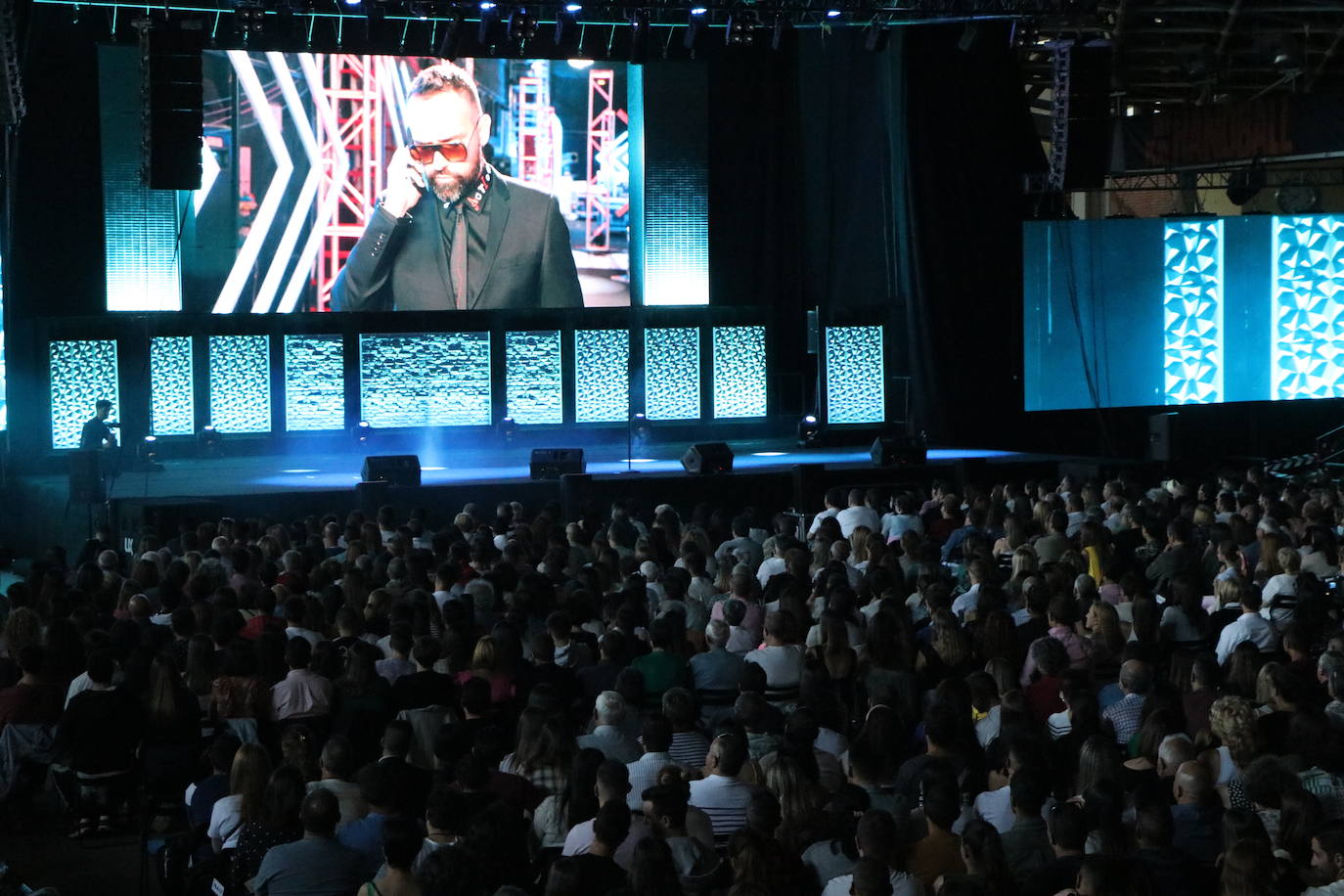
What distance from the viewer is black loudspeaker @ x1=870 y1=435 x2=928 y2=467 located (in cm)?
1662

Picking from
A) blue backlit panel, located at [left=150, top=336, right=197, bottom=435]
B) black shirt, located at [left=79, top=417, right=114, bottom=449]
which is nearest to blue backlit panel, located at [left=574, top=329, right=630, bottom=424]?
blue backlit panel, located at [left=150, top=336, right=197, bottom=435]

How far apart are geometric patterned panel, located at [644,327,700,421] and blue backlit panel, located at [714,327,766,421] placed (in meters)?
0.27

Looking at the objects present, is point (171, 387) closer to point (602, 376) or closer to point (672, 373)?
point (602, 376)

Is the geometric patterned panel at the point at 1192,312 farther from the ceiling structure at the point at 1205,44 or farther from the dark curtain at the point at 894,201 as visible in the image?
the dark curtain at the point at 894,201

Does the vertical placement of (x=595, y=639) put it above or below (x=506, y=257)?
below

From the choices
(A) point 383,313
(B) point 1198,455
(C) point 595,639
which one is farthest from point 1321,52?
(C) point 595,639

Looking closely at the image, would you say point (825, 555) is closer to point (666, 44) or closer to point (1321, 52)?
point (666, 44)

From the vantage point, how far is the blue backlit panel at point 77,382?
1738 centimetres

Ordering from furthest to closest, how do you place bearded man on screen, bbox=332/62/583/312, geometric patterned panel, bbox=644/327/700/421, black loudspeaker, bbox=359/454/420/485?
geometric patterned panel, bbox=644/327/700/421
bearded man on screen, bbox=332/62/583/312
black loudspeaker, bbox=359/454/420/485

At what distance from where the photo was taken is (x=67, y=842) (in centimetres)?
729

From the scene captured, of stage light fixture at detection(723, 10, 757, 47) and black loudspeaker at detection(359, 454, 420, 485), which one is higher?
stage light fixture at detection(723, 10, 757, 47)

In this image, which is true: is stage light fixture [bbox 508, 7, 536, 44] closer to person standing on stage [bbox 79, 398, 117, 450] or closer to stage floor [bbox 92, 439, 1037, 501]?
stage floor [bbox 92, 439, 1037, 501]

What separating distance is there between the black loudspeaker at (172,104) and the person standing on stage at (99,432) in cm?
234

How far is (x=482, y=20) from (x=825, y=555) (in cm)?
816
